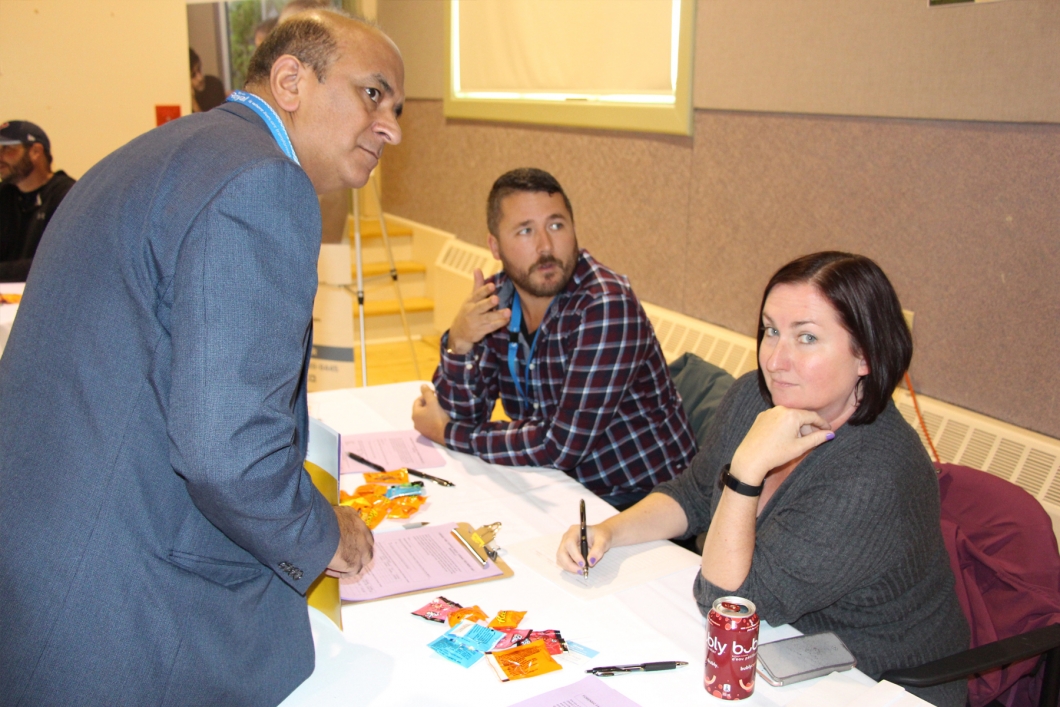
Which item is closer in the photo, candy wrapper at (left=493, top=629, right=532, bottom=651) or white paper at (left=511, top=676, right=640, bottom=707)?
white paper at (left=511, top=676, right=640, bottom=707)

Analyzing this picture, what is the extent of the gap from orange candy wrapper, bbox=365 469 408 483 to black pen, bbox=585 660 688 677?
2.64 feet

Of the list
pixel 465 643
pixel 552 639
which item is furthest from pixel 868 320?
pixel 465 643

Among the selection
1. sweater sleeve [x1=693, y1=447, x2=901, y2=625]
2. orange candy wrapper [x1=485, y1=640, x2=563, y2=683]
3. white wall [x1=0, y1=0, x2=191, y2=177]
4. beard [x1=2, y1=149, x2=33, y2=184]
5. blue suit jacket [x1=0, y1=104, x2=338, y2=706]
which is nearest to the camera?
blue suit jacket [x1=0, y1=104, x2=338, y2=706]

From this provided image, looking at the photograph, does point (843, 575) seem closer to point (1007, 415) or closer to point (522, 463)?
point (522, 463)

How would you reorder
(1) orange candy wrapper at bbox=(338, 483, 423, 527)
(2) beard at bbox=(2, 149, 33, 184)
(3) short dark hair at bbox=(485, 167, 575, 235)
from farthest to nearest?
1. (2) beard at bbox=(2, 149, 33, 184)
2. (3) short dark hair at bbox=(485, 167, 575, 235)
3. (1) orange candy wrapper at bbox=(338, 483, 423, 527)

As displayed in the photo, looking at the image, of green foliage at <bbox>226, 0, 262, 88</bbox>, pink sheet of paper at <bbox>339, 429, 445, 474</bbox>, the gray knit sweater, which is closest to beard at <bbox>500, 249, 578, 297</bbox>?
pink sheet of paper at <bbox>339, 429, 445, 474</bbox>

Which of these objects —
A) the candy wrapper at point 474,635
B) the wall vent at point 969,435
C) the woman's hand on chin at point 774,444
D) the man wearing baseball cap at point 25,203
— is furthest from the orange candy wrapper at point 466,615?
the man wearing baseball cap at point 25,203

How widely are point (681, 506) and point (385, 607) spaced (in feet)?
2.15

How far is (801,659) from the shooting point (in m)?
1.23

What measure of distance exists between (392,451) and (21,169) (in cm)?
273

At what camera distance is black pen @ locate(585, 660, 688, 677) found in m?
1.23

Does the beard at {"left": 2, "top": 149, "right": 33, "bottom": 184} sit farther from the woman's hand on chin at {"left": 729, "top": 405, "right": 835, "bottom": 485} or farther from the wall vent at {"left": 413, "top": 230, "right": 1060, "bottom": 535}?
the woman's hand on chin at {"left": 729, "top": 405, "right": 835, "bottom": 485}

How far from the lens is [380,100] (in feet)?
4.17

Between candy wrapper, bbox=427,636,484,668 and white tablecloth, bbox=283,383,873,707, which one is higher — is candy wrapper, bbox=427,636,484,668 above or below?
above
